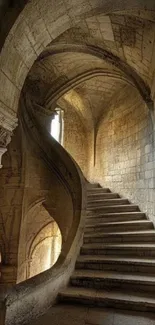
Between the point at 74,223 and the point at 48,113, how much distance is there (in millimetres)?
4325

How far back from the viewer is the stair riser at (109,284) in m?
3.25

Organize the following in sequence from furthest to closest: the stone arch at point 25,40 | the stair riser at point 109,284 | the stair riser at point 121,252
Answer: the stair riser at point 121,252 → the stair riser at point 109,284 → the stone arch at point 25,40

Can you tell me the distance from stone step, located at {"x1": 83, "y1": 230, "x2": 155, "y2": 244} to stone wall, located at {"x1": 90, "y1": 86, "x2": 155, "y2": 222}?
A: 0.66m

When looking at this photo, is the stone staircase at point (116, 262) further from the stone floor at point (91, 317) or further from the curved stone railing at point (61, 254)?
Answer: the curved stone railing at point (61, 254)

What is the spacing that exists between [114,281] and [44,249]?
276 inches

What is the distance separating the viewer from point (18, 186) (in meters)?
6.91

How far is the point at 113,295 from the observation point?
311cm

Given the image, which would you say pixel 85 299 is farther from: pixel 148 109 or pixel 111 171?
pixel 111 171

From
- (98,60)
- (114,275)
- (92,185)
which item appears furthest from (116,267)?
(98,60)

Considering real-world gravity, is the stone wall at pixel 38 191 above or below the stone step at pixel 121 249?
above

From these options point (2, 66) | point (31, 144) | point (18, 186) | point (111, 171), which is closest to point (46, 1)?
point (2, 66)

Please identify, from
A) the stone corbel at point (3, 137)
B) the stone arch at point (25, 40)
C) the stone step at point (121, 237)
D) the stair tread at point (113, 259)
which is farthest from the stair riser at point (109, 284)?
the stone arch at point (25, 40)

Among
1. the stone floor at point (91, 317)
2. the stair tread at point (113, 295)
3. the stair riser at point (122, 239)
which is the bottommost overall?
the stone floor at point (91, 317)

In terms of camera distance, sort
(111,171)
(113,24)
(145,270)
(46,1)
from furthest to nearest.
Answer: (111,171), (113,24), (145,270), (46,1)
